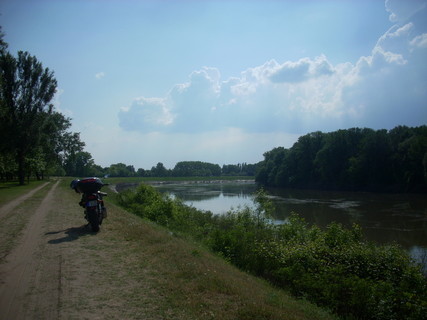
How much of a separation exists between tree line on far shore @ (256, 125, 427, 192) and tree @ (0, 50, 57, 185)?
49.8 meters

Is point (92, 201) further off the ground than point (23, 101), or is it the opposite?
point (23, 101)

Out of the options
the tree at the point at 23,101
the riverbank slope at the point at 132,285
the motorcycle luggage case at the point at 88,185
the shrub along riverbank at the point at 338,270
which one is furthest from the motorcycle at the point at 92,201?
the tree at the point at 23,101

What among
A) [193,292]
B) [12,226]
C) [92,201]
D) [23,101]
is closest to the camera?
[193,292]

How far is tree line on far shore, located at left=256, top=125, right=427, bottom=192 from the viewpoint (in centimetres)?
5100

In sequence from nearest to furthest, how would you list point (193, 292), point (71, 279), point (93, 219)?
point (193, 292) → point (71, 279) → point (93, 219)

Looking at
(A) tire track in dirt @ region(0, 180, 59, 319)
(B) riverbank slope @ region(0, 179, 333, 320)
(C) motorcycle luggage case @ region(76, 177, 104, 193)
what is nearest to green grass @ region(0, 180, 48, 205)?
(C) motorcycle luggage case @ region(76, 177, 104, 193)

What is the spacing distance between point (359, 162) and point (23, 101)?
55177 mm

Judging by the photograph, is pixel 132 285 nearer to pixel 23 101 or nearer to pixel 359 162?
pixel 23 101

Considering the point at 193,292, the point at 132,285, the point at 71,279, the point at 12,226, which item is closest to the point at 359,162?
the point at 12,226

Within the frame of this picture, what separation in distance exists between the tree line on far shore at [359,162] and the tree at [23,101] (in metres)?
49.8

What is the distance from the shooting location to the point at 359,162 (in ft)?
198

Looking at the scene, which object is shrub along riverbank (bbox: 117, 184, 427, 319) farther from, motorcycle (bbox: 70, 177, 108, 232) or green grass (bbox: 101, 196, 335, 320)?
motorcycle (bbox: 70, 177, 108, 232)

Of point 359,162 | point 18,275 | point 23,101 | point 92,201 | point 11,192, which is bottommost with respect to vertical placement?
point 18,275

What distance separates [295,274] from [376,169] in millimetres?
57206
